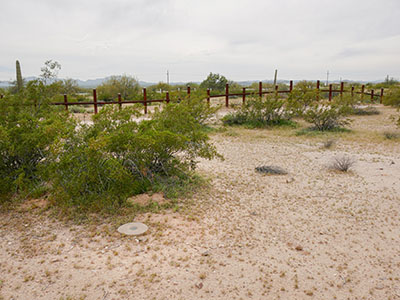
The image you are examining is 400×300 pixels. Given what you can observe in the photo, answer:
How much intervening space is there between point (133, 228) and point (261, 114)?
35.9 ft

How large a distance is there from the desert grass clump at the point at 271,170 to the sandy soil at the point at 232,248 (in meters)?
0.54

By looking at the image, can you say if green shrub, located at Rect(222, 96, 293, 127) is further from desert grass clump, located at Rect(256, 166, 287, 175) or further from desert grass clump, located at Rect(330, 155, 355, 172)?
desert grass clump, located at Rect(256, 166, 287, 175)

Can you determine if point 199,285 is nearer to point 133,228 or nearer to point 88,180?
point 133,228

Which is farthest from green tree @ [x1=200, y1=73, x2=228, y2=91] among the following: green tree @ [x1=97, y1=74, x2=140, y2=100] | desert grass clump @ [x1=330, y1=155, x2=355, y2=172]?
desert grass clump @ [x1=330, y1=155, x2=355, y2=172]

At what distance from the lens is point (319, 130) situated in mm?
13203

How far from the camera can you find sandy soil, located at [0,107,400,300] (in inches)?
137

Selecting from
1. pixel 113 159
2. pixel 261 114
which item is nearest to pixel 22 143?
pixel 113 159

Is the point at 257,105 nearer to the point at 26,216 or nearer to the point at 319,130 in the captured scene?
the point at 319,130

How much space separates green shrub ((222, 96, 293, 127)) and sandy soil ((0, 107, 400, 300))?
7957 millimetres

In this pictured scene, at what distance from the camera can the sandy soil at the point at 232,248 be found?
348cm

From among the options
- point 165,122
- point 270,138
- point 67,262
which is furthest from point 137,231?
point 270,138

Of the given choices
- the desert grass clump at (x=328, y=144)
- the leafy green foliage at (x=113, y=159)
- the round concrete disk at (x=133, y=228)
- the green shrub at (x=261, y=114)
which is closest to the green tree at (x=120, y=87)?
the green shrub at (x=261, y=114)

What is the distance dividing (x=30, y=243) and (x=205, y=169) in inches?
163

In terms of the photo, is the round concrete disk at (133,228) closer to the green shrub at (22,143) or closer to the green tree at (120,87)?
the green shrub at (22,143)
